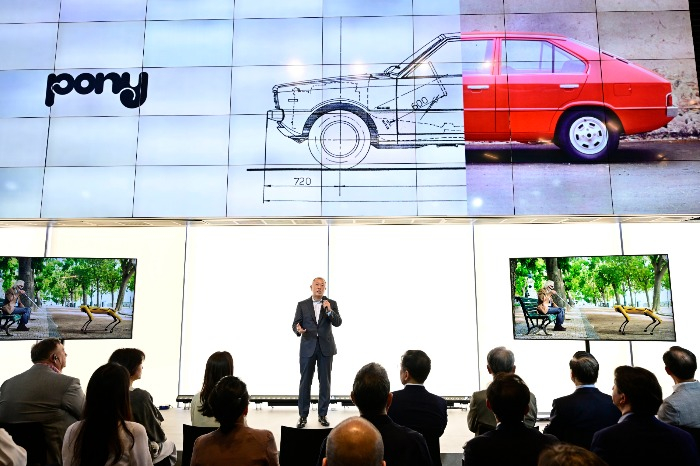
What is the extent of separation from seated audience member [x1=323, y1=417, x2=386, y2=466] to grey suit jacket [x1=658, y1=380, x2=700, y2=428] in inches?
93.0

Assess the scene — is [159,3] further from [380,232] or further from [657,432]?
[657,432]

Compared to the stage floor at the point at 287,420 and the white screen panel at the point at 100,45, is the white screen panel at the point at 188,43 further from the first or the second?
the stage floor at the point at 287,420

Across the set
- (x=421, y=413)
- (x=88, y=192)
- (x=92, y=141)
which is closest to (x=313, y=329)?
(x=421, y=413)

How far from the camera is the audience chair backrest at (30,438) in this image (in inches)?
105

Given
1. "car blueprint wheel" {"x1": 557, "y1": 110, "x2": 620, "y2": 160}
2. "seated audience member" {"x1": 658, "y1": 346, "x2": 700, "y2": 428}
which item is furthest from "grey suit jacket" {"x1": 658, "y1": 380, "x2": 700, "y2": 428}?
"car blueprint wheel" {"x1": 557, "y1": 110, "x2": 620, "y2": 160}

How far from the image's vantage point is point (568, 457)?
1.27m

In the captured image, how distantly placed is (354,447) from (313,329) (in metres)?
4.21

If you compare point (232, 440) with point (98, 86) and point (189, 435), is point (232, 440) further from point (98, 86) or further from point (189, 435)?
point (98, 86)

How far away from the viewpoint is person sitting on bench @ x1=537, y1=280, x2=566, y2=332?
5.89 m

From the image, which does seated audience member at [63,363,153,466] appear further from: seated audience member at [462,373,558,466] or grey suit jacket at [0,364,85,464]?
seated audience member at [462,373,558,466]

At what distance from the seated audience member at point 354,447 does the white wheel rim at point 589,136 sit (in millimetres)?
5688

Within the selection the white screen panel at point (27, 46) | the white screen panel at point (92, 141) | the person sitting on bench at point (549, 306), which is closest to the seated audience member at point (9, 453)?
the white screen panel at point (92, 141)

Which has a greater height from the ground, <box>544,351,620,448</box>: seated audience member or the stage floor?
<box>544,351,620,448</box>: seated audience member

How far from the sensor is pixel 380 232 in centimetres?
696
